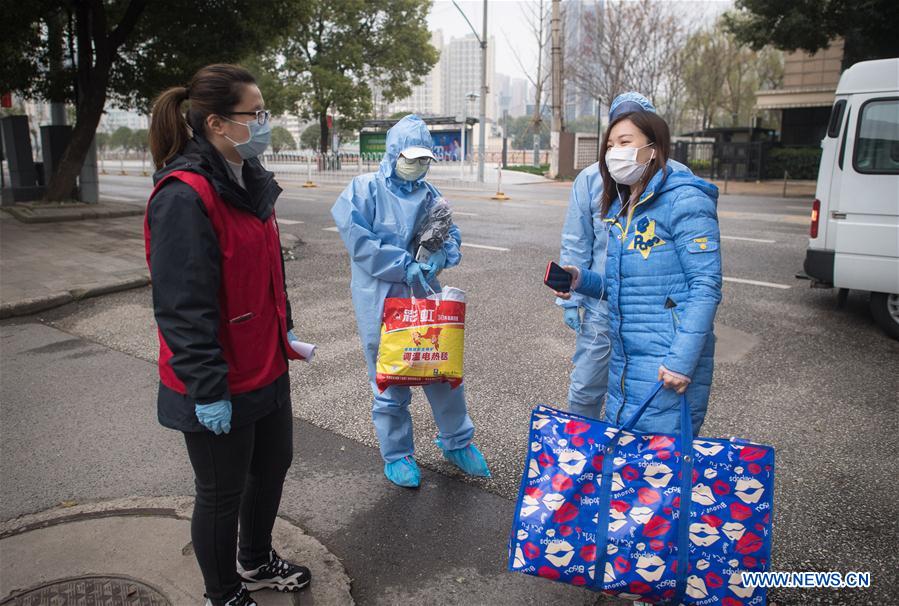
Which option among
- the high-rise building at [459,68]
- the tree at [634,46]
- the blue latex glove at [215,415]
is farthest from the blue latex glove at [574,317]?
the high-rise building at [459,68]

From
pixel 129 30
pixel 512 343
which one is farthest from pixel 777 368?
pixel 129 30

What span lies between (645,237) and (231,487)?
1686 millimetres

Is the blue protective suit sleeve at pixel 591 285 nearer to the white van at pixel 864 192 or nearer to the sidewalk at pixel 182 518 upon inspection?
the sidewalk at pixel 182 518

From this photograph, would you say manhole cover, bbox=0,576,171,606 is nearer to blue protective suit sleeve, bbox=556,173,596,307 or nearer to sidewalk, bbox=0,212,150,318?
blue protective suit sleeve, bbox=556,173,596,307

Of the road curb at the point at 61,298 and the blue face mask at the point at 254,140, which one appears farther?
the road curb at the point at 61,298

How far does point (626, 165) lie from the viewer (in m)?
2.60

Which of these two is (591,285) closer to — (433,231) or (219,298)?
(433,231)

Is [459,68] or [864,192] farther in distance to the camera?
[459,68]

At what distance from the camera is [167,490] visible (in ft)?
11.5

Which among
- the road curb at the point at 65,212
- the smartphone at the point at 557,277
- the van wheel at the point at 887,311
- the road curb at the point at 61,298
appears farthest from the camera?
the road curb at the point at 65,212

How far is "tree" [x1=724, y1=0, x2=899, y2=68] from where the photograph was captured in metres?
17.2

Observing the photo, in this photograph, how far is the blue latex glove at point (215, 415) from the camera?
2.09 metres

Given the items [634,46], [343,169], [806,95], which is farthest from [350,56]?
[806,95]

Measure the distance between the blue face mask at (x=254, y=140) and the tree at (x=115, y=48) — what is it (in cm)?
1313
